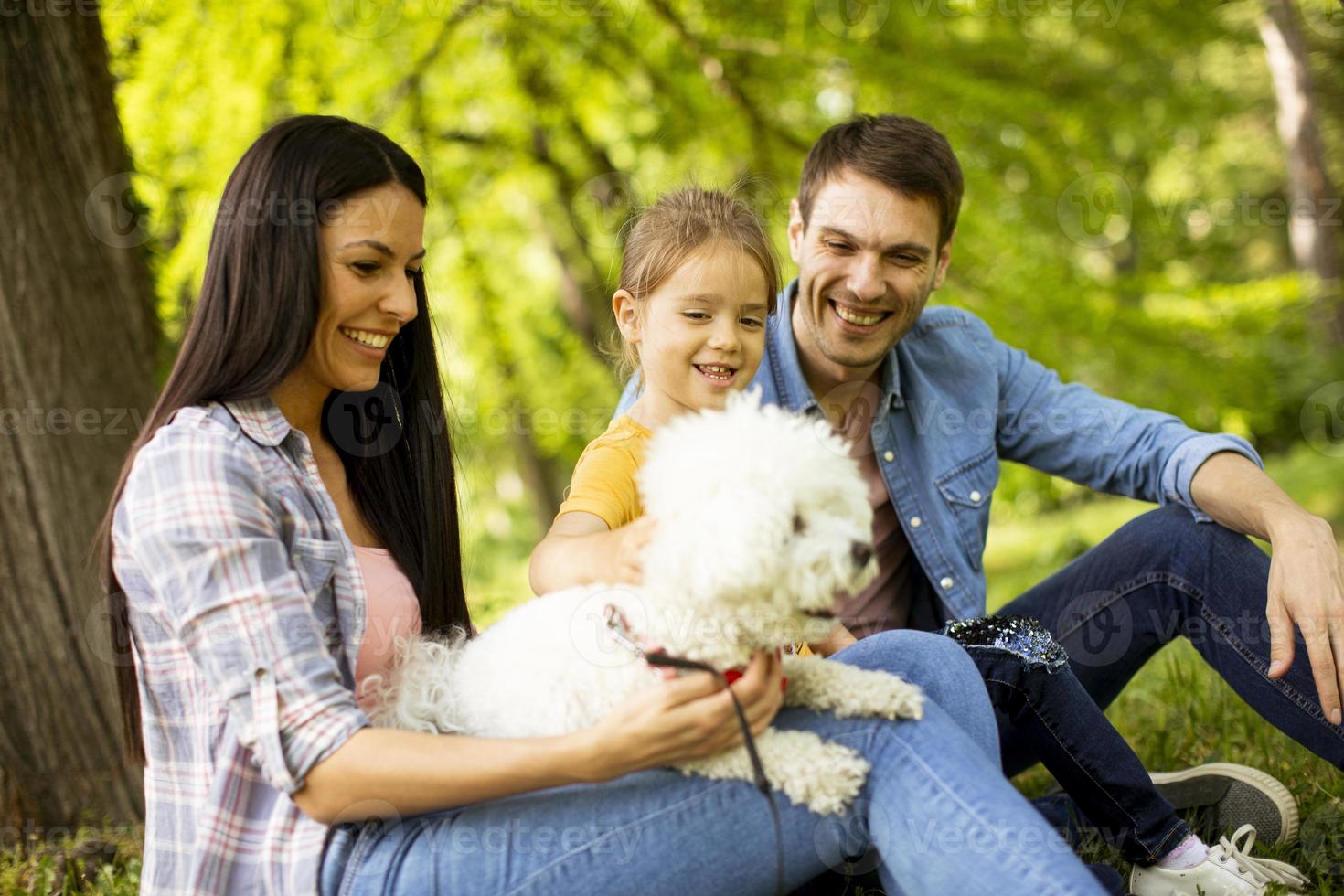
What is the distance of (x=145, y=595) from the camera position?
187 centimetres

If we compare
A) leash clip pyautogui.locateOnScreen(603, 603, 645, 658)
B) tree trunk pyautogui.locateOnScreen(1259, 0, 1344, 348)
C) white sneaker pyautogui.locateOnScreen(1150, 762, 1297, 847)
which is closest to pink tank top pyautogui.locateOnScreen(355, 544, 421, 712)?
leash clip pyautogui.locateOnScreen(603, 603, 645, 658)

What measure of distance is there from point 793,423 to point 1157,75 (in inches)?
303

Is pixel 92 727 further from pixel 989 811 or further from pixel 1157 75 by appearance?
pixel 1157 75

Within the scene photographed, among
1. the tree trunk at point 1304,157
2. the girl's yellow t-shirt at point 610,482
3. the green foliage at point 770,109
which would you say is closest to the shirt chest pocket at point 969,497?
the girl's yellow t-shirt at point 610,482

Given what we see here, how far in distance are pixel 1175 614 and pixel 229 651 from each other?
7.85 feet

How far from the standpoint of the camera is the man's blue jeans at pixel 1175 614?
104 inches

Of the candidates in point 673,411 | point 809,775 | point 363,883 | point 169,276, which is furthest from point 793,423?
point 169,276

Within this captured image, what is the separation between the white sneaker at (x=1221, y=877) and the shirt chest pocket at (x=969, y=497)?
3.37 feet

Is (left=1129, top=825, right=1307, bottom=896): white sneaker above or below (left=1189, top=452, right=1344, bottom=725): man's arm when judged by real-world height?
below

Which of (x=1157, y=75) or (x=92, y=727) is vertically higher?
(x=1157, y=75)

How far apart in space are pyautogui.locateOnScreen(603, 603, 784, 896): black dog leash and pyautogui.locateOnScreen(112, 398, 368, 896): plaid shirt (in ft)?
1.57

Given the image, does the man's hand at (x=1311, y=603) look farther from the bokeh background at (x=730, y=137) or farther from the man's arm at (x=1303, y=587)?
the bokeh background at (x=730, y=137)

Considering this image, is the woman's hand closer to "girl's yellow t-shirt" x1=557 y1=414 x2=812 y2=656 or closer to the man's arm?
"girl's yellow t-shirt" x1=557 y1=414 x2=812 y2=656

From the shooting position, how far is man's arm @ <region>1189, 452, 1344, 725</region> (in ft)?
7.95
